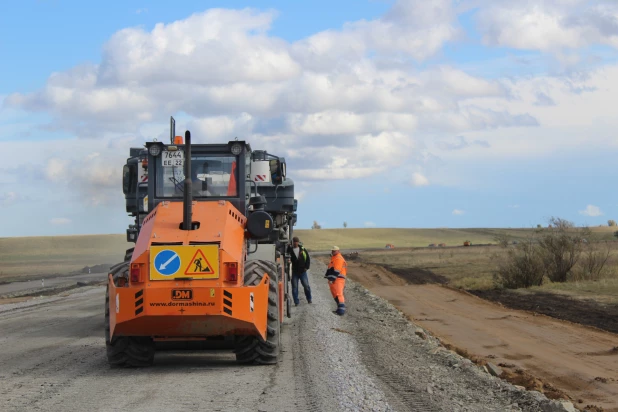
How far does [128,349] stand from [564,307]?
16.8m

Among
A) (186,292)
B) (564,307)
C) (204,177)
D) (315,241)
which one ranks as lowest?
(564,307)

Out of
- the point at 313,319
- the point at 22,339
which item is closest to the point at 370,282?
the point at 313,319

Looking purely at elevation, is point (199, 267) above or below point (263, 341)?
above

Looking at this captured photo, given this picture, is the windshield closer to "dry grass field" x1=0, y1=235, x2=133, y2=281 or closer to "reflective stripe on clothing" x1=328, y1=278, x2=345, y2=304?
"reflective stripe on clothing" x1=328, y1=278, x2=345, y2=304

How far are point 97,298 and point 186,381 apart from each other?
18.7m

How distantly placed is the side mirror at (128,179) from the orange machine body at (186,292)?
13.6ft

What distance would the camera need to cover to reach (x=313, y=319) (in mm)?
18344

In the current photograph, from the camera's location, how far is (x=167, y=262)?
10.8m

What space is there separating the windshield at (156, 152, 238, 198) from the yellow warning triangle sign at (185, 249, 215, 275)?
2021 mm

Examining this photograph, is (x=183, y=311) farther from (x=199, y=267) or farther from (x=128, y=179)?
(x=128, y=179)

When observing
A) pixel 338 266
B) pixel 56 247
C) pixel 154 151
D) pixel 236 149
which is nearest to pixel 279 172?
pixel 236 149

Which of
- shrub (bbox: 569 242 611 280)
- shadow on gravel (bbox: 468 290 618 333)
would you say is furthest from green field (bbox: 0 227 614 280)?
shadow on gravel (bbox: 468 290 618 333)

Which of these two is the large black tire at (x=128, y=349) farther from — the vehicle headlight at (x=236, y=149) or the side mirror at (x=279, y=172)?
the side mirror at (x=279, y=172)

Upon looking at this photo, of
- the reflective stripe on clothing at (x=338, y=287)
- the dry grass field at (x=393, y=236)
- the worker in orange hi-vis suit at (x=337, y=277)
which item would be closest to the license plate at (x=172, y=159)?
the worker in orange hi-vis suit at (x=337, y=277)
